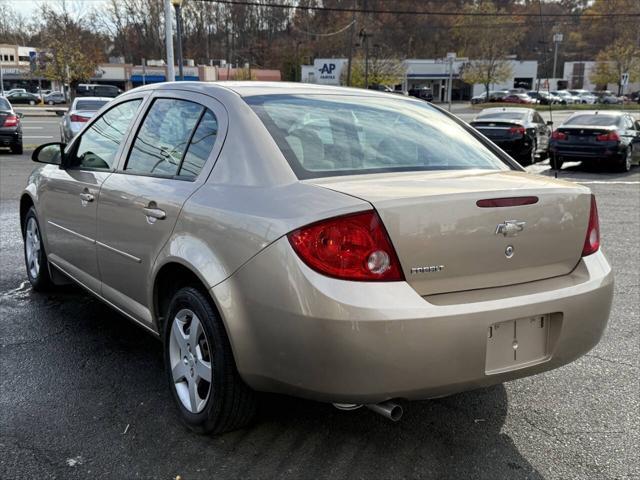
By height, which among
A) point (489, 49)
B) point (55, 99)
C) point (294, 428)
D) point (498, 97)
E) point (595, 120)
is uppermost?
point (489, 49)

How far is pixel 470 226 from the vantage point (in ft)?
7.98

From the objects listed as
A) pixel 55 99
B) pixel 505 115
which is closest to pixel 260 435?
pixel 505 115

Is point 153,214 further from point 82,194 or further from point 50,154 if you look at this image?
point 50,154

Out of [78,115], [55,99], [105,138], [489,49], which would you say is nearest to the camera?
[105,138]

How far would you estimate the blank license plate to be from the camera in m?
2.45

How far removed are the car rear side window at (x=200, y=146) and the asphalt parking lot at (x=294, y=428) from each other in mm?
1195

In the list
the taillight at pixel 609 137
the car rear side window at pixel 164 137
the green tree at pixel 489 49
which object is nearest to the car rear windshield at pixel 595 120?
the taillight at pixel 609 137

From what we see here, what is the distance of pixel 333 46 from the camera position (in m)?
83.4

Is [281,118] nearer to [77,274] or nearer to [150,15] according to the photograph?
[77,274]

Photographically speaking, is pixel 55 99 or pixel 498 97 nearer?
pixel 55 99

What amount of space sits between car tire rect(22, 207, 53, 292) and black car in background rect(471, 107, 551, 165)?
39.9 ft

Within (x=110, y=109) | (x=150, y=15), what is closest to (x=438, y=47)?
(x=150, y=15)

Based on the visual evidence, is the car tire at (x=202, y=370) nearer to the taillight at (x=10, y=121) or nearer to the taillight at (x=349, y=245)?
the taillight at (x=349, y=245)

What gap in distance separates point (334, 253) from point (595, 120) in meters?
15.2
